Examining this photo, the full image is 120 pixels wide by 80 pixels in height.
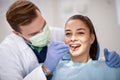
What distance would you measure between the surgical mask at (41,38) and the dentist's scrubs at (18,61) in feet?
0.13

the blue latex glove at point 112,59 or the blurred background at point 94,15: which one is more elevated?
the blurred background at point 94,15

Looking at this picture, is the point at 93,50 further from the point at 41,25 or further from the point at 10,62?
the point at 10,62

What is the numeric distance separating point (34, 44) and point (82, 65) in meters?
0.24

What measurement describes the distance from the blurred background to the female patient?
0.13 feet

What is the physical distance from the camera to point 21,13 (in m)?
0.92

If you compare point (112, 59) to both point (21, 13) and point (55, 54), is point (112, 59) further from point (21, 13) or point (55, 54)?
point (21, 13)

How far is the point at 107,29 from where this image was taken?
0.89 m

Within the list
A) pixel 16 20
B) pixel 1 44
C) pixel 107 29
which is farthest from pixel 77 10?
pixel 1 44

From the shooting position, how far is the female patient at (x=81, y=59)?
33.1 inches

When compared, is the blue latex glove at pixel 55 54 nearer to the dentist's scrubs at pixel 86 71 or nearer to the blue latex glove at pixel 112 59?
the dentist's scrubs at pixel 86 71

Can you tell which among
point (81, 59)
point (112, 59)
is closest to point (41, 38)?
point (81, 59)

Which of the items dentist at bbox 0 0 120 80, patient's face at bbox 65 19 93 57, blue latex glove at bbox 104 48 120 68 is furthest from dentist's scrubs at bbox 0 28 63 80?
blue latex glove at bbox 104 48 120 68

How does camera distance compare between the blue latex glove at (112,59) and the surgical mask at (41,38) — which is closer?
the blue latex glove at (112,59)

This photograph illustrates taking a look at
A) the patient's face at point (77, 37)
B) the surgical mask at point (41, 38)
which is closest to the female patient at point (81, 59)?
the patient's face at point (77, 37)
